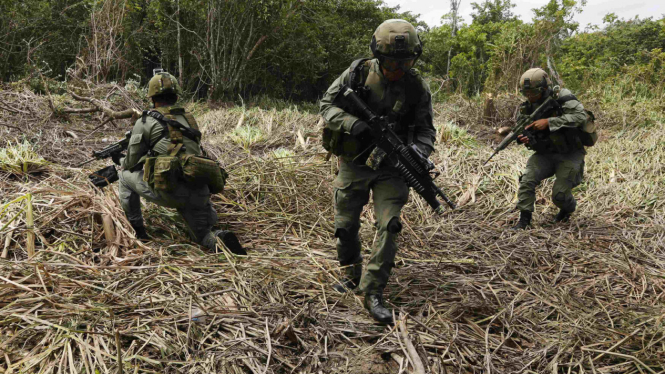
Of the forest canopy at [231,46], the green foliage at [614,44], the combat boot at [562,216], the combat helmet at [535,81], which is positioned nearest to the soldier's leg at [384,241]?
the combat helmet at [535,81]

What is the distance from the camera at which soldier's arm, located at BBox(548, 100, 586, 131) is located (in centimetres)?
409

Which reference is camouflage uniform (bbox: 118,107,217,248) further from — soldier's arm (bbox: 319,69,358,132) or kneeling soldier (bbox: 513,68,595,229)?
kneeling soldier (bbox: 513,68,595,229)

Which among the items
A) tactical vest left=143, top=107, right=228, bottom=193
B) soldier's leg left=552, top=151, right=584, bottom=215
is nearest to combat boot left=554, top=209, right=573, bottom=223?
soldier's leg left=552, top=151, right=584, bottom=215

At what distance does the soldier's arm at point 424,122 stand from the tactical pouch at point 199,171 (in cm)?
154

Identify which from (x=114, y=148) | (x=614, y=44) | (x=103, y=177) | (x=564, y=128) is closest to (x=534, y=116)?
(x=564, y=128)

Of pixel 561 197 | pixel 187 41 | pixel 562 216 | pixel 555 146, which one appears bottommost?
pixel 562 216

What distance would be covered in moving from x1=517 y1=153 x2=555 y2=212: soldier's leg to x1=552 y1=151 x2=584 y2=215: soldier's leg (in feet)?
0.36

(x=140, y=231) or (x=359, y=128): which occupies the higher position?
(x=359, y=128)

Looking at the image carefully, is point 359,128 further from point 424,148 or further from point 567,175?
point 567,175

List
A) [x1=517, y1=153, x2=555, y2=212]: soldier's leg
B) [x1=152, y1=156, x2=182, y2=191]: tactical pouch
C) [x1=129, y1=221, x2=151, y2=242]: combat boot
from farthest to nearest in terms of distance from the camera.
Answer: [x1=517, y1=153, x2=555, y2=212]: soldier's leg, [x1=129, y1=221, x2=151, y2=242]: combat boot, [x1=152, y1=156, x2=182, y2=191]: tactical pouch

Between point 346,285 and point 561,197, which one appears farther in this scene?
point 561,197

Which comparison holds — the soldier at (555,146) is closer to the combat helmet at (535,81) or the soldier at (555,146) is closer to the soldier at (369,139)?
the combat helmet at (535,81)

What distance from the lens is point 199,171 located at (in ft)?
10.5

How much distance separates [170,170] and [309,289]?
4.49 ft
